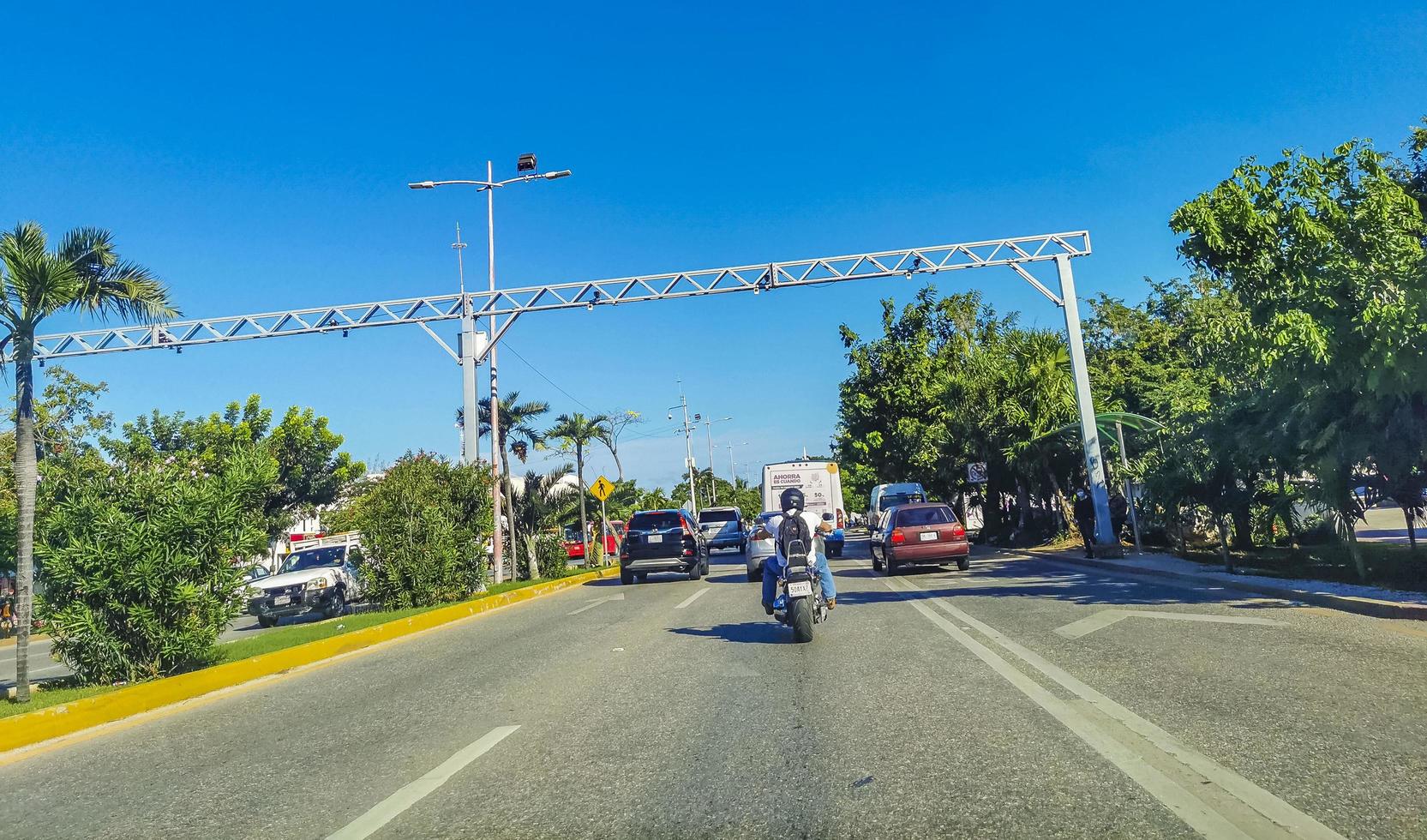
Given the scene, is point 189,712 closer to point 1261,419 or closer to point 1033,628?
point 1033,628

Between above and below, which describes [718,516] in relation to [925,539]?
above

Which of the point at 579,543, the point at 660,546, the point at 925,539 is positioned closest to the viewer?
the point at 925,539

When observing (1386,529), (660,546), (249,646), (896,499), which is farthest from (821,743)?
(896,499)

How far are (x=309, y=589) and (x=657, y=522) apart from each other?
27.7 ft

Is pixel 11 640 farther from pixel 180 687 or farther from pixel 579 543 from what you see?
pixel 579 543

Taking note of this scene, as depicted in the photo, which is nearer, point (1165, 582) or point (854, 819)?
point (854, 819)

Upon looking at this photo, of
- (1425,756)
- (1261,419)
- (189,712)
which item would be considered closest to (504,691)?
(189,712)

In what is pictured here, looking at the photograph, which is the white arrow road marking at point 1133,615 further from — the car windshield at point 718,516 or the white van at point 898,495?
the car windshield at point 718,516

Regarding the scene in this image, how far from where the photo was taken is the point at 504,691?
8.21m

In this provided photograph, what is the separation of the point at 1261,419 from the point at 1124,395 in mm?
21131

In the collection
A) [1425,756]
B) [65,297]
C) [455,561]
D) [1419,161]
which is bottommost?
[1425,756]

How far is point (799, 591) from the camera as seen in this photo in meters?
9.73

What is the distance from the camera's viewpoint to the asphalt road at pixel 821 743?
4.28m

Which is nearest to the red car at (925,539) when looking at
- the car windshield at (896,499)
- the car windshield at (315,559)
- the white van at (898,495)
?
the car windshield at (315,559)
